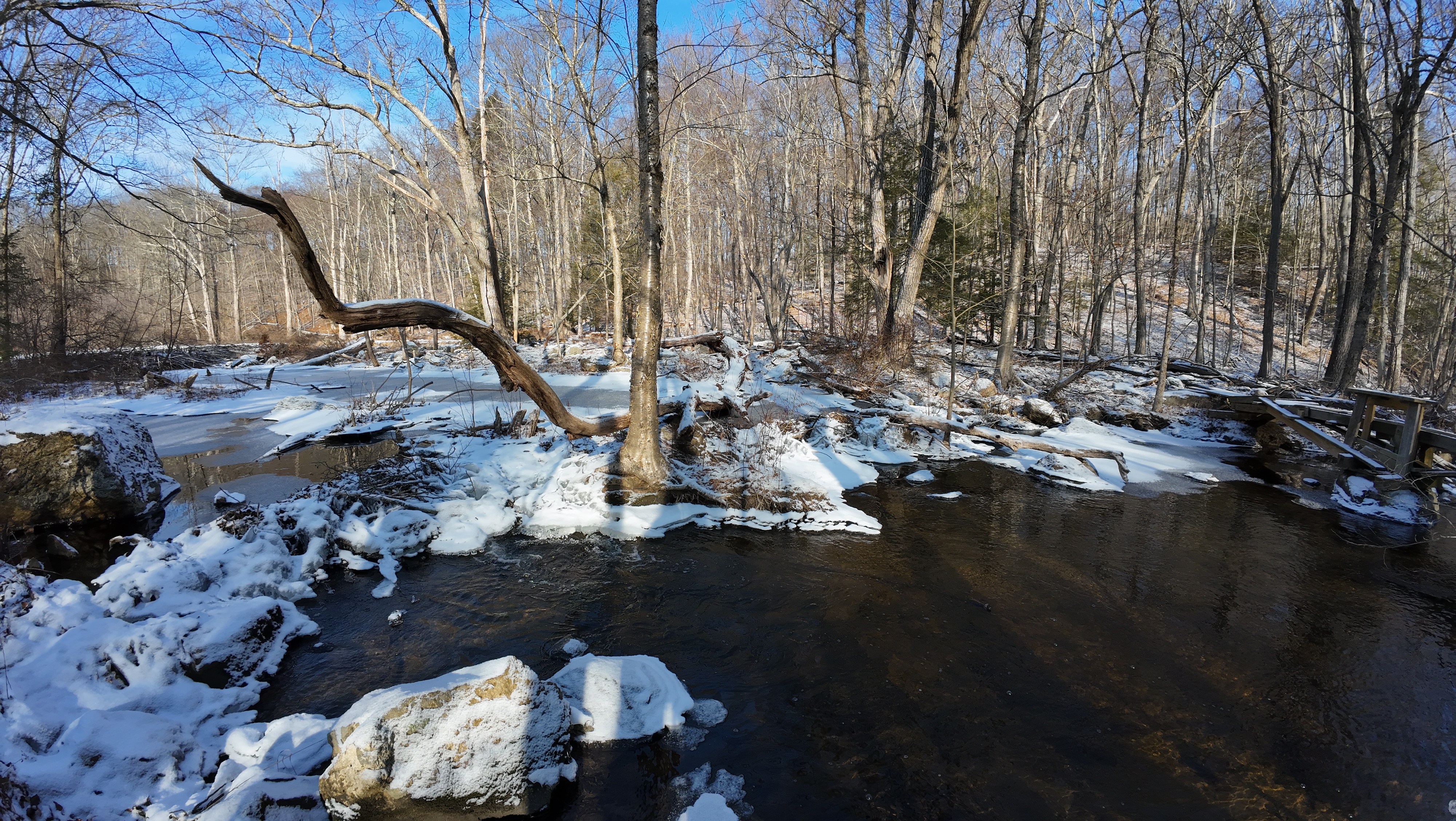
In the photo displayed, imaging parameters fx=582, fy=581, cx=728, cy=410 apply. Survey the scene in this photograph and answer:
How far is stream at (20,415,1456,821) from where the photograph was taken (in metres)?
3.41

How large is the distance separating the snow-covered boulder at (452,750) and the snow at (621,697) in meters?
0.36

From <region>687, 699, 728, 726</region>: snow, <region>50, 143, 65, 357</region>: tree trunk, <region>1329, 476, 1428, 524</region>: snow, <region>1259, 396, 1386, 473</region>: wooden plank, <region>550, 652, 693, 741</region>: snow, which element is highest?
<region>50, 143, 65, 357</region>: tree trunk

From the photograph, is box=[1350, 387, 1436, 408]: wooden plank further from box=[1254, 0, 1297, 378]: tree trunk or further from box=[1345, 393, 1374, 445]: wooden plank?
box=[1254, 0, 1297, 378]: tree trunk

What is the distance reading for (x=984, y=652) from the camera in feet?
15.4

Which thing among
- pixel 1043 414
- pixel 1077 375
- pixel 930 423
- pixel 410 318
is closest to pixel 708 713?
pixel 410 318

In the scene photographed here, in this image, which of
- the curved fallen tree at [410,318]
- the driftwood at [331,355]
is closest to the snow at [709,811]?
the curved fallen tree at [410,318]

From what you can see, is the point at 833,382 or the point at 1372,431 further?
the point at 833,382

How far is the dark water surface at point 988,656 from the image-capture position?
11.2 ft

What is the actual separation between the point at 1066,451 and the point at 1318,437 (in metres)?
3.91

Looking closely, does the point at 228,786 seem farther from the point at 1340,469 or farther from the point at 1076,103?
the point at 1076,103

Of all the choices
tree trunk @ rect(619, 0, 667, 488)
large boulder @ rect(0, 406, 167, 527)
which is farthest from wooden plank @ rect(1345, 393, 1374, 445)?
large boulder @ rect(0, 406, 167, 527)

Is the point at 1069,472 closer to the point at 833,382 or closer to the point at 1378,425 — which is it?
the point at 1378,425

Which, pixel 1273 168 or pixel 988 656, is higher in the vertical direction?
pixel 1273 168

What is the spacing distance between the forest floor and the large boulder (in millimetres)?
272
